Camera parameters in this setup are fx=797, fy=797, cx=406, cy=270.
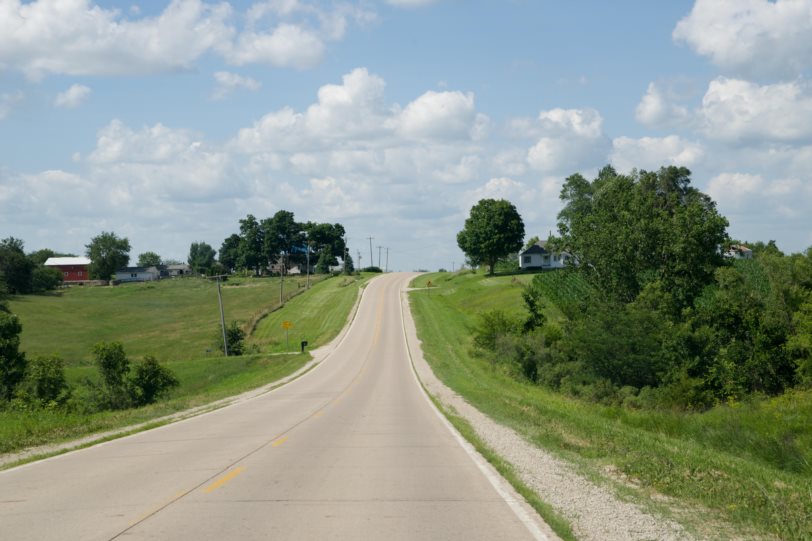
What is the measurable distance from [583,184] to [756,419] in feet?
279

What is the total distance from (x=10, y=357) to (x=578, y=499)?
2068 inches

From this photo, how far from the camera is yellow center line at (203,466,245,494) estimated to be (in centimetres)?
1142

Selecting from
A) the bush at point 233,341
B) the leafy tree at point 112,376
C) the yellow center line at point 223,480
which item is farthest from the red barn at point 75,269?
the yellow center line at point 223,480

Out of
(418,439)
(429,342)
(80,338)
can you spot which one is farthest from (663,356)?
(80,338)

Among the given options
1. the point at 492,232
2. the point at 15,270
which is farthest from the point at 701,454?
the point at 15,270

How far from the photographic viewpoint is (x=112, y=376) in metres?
48.7

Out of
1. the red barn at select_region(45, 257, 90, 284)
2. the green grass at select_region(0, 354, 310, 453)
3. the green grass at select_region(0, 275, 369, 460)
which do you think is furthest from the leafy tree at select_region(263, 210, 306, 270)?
the green grass at select_region(0, 354, 310, 453)

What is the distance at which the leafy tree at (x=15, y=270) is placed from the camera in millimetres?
133250

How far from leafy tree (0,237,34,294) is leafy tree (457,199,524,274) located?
7587 centimetres

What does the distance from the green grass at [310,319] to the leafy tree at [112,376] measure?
2186 centimetres

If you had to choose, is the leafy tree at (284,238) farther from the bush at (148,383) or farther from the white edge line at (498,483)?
the white edge line at (498,483)

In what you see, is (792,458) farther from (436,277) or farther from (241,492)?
(436,277)

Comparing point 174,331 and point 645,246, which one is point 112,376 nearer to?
point 645,246

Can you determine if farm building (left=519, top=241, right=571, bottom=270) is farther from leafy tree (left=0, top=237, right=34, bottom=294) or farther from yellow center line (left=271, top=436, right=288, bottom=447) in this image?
yellow center line (left=271, top=436, right=288, bottom=447)
